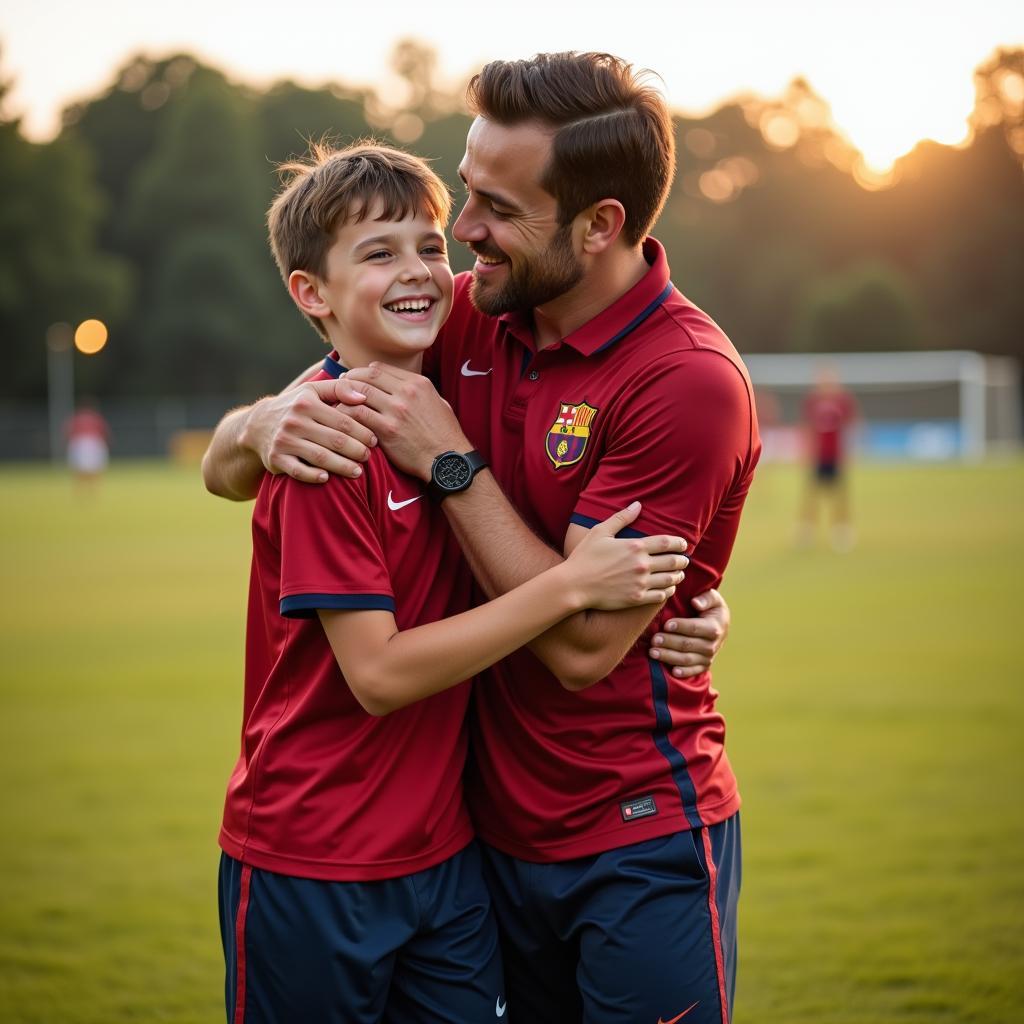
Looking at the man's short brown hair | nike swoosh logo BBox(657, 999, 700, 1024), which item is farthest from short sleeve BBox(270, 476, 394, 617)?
nike swoosh logo BBox(657, 999, 700, 1024)

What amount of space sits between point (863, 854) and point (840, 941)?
1020 millimetres

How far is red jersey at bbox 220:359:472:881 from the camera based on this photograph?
271 centimetres

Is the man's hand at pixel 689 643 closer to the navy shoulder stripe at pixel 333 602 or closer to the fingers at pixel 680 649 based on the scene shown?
the fingers at pixel 680 649

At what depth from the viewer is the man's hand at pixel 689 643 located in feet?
9.93

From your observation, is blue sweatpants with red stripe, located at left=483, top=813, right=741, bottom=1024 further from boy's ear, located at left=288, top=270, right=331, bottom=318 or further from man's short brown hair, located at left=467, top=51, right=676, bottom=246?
man's short brown hair, located at left=467, top=51, right=676, bottom=246

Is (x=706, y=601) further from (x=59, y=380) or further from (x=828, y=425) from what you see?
(x=59, y=380)

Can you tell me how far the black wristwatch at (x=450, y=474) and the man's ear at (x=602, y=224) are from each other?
64 cm

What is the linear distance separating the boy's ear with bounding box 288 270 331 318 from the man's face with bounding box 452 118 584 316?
35cm

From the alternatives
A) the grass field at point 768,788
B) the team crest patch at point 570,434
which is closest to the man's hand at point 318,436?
the team crest patch at point 570,434

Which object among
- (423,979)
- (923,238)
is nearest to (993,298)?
(923,238)

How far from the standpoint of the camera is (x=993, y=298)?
56.3 metres

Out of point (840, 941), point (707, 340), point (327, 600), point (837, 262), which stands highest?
point (837, 262)

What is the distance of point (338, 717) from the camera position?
2840mm

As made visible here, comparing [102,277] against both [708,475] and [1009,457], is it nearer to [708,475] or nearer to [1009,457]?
[1009,457]
